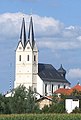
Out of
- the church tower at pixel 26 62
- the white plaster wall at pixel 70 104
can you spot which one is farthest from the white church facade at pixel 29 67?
the white plaster wall at pixel 70 104

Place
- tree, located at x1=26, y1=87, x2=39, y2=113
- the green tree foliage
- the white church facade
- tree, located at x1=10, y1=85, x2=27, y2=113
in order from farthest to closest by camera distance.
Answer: the white church facade, the green tree foliage, tree, located at x1=10, y1=85, x2=27, y2=113, tree, located at x1=26, y1=87, x2=39, y2=113

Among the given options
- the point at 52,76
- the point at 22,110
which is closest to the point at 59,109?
the point at 22,110

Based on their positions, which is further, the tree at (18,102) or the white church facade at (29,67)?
the white church facade at (29,67)

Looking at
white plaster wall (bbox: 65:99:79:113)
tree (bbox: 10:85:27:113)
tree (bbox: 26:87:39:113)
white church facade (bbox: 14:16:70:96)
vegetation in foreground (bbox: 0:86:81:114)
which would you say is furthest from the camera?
white church facade (bbox: 14:16:70:96)

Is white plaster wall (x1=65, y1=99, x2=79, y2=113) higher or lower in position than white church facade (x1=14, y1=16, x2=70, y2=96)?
lower

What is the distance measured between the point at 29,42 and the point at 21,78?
33.6ft

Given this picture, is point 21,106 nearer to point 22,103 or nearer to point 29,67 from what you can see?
point 22,103

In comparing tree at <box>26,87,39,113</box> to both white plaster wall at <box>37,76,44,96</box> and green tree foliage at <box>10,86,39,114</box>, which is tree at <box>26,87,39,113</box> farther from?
white plaster wall at <box>37,76,44,96</box>

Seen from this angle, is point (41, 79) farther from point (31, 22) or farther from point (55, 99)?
point (55, 99)

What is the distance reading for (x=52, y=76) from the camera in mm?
198375

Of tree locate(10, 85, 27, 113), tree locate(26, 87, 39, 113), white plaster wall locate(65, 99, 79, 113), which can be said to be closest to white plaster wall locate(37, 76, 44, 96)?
white plaster wall locate(65, 99, 79, 113)

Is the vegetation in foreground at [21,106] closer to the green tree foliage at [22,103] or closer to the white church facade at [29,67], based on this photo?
the green tree foliage at [22,103]

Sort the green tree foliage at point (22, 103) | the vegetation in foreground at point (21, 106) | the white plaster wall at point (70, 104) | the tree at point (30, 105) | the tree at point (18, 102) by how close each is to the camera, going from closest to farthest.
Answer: the vegetation in foreground at point (21, 106)
the tree at point (30, 105)
the tree at point (18, 102)
the green tree foliage at point (22, 103)
the white plaster wall at point (70, 104)

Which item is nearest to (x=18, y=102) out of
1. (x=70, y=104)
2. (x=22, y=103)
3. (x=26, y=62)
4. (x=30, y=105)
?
(x=22, y=103)
